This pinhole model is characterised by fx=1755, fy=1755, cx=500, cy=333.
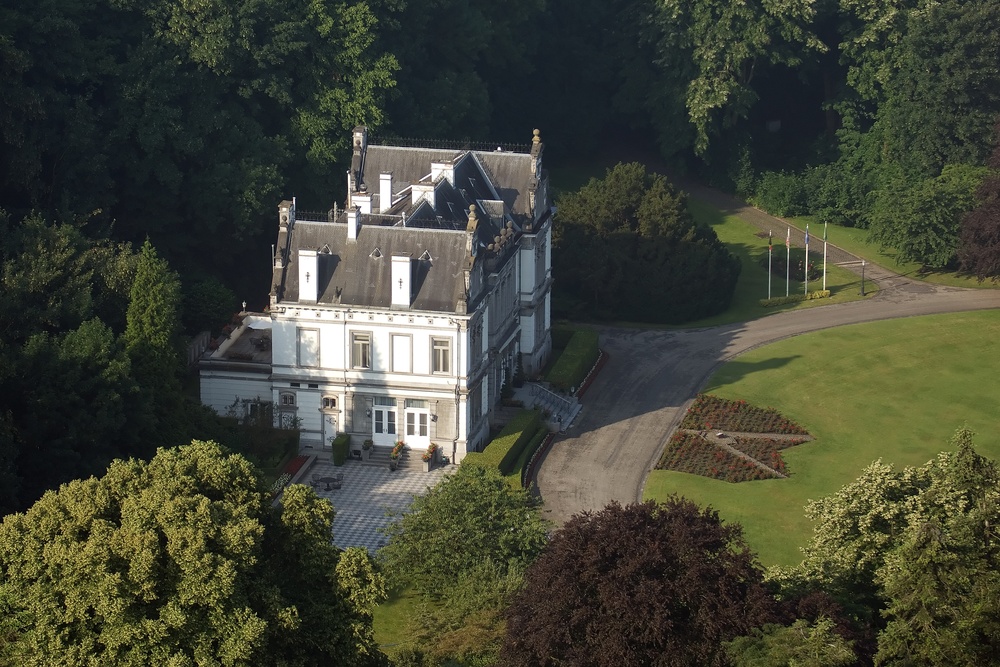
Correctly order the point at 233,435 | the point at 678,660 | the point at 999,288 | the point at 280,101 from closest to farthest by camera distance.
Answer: the point at 678,660, the point at 233,435, the point at 280,101, the point at 999,288

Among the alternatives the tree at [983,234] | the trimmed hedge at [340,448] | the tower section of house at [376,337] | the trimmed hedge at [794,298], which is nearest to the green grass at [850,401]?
the tree at [983,234]

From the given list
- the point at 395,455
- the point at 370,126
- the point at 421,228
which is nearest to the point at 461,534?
the point at 395,455

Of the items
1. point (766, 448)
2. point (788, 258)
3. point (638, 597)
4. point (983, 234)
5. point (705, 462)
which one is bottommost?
point (705, 462)

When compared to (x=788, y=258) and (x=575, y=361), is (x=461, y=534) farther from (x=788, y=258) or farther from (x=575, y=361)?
(x=788, y=258)

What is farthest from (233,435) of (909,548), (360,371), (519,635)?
(909,548)

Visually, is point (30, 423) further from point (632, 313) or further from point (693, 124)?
point (693, 124)

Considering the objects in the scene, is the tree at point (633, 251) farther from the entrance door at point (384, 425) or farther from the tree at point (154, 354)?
the tree at point (154, 354)
